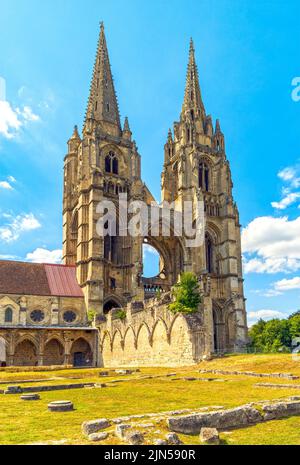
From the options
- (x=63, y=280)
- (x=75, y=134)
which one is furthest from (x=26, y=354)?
(x=75, y=134)

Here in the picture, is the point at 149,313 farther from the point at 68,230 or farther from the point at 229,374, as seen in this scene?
the point at 68,230

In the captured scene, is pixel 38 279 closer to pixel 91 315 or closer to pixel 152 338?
pixel 91 315

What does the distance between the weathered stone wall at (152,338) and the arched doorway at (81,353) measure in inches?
96.5

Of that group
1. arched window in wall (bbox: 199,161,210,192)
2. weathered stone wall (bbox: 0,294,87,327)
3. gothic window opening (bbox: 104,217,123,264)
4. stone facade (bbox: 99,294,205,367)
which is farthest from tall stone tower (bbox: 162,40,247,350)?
stone facade (bbox: 99,294,205,367)

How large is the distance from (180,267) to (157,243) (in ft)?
16.2

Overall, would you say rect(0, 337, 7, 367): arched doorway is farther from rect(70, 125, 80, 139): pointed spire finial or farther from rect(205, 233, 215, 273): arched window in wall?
rect(70, 125, 80, 139): pointed spire finial

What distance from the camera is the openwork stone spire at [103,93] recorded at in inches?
2459

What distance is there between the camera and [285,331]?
6003cm

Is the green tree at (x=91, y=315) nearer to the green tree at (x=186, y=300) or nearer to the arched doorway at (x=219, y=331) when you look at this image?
the arched doorway at (x=219, y=331)

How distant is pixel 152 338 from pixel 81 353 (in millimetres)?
15603

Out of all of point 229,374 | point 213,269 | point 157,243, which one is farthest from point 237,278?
point 229,374

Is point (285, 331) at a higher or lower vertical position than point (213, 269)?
lower

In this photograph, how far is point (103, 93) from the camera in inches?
2500

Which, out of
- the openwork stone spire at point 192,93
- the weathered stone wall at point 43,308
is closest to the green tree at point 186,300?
the weathered stone wall at point 43,308
